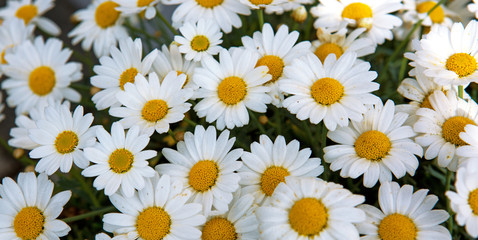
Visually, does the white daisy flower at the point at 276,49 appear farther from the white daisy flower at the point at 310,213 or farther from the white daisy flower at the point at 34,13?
the white daisy flower at the point at 34,13

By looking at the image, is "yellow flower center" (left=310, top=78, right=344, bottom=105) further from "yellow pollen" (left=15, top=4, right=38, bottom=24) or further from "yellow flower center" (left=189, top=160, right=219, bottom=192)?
"yellow pollen" (left=15, top=4, right=38, bottom=24)

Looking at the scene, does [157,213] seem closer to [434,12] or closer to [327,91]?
[327,91]

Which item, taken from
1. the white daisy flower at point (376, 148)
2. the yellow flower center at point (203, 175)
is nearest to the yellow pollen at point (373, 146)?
the white daisy flower at point (376, 148)

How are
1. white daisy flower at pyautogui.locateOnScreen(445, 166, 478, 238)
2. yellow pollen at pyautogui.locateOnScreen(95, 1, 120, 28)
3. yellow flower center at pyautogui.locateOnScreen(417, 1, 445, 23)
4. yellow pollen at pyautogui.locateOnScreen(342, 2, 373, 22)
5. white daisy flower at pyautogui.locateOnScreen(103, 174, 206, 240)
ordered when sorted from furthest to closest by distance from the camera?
1. yellow pollen at pyautogui.locateOnScreen(95, 1, 120, 28)
2. yellow flower center at pyautogui.locateOnScreen(417, 1, 445, 23)
3. yellow pollen at pyautogui.locateOnScreen(342, 2, 373, 22)
4. white daisy flower at pyautogui.locateOnScreen(103, 174, 206, 240)
5. white daisy flower at pyautogui.locateOnScreen(445, 166, 478, 238)

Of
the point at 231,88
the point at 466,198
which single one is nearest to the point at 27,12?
the point at 231,88

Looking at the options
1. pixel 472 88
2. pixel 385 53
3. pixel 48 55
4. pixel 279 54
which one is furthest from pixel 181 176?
pixel 472 88

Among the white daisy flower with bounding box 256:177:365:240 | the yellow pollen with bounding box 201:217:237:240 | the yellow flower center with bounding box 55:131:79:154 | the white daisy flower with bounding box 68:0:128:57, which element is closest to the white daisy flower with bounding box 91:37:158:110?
the yellow flower center with bounding box 55:131:79:154

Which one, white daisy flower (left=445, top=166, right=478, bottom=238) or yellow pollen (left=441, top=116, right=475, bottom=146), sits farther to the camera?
yellow pollen (left=441, top=116, right=475, bottom=146)
